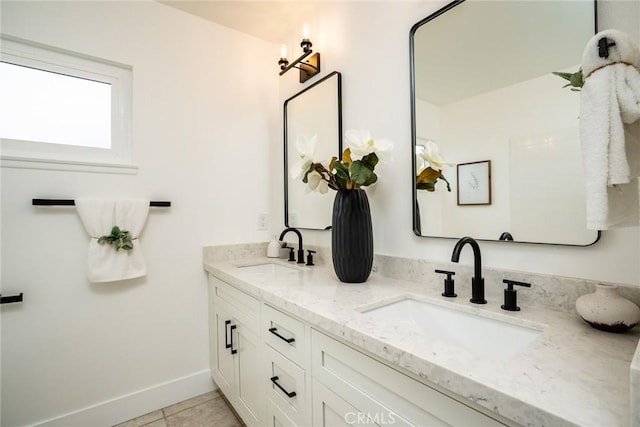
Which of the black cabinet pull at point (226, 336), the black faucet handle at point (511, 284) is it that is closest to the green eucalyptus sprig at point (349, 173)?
the black faucet handle at point (511, 284)

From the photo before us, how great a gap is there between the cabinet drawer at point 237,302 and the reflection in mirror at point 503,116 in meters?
0.79

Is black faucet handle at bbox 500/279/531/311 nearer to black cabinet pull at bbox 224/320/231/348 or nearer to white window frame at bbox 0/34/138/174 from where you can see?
black cabinet pull at bbox 224/320/231/348

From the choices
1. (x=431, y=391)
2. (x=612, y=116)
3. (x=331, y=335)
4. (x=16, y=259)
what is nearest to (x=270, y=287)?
(x=331, y=335)

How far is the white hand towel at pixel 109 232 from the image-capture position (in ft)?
4.76

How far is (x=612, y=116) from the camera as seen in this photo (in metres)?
0.52

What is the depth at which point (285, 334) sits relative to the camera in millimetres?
1042

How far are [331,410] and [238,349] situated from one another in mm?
750

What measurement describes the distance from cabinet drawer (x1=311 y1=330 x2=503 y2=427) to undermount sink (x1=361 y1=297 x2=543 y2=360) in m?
0.13

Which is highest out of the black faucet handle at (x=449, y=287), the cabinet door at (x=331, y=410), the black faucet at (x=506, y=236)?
the black faucet at (x=506, y=236)

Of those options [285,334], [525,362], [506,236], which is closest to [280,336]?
[285,334]

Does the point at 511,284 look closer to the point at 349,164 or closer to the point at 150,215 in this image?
the point at 349,164

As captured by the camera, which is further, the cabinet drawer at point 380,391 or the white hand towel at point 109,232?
the white hand towel at point 109,232

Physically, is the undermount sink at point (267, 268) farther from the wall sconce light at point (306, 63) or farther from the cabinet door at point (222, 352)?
the wall sconce light at point (306, 63)

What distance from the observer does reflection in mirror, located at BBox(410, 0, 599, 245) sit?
84cm
